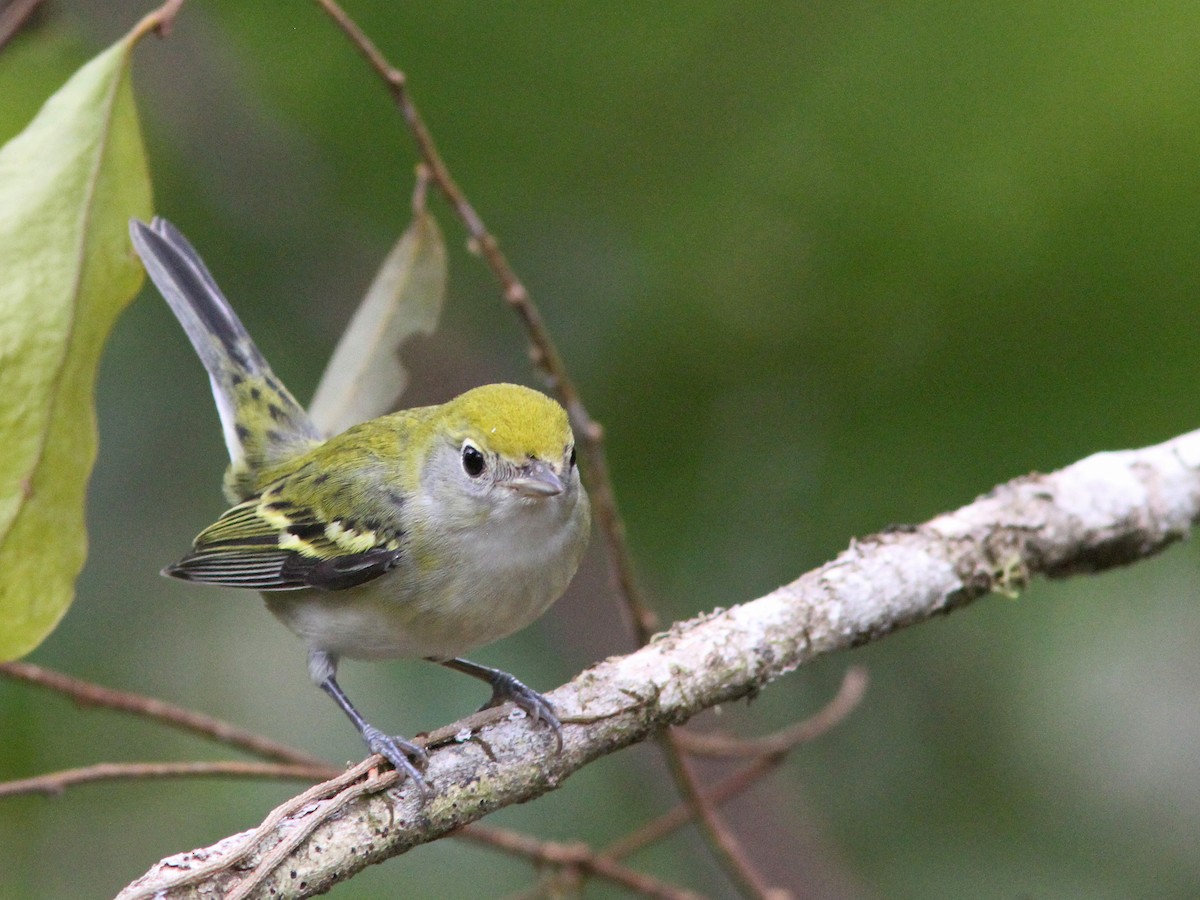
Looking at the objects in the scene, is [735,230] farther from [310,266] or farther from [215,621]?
[215,621]

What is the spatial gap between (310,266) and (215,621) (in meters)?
1.16

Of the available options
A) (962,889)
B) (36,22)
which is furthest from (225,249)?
(962,889)

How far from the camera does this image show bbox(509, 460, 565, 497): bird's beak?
245cm

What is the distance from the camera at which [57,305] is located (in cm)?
227

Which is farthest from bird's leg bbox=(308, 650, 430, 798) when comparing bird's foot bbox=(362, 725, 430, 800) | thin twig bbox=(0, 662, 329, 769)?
thin twig bbox=(0, 662, 329, 769)

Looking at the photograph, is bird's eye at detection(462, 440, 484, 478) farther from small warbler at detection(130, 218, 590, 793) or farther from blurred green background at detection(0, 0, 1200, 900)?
blurred green background at detection(0, 0, 1200, 900)

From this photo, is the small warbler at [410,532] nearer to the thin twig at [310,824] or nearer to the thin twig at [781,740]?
the thin twig at [310,824]

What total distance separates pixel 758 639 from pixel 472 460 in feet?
2.55

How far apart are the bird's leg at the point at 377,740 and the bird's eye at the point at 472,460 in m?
0.56

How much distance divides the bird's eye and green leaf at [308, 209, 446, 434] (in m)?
0.41

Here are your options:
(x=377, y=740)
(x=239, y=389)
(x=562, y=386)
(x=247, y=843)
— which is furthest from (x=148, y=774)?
(x=239, y=389)

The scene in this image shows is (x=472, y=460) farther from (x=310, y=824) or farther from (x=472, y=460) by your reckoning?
(x=310, y=824)

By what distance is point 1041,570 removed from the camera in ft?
8.75

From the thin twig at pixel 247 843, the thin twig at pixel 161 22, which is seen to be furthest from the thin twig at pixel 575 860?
the thin twig at pixel 161 22
